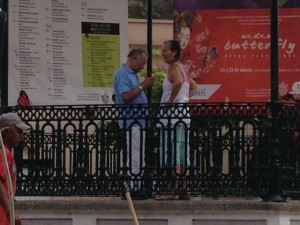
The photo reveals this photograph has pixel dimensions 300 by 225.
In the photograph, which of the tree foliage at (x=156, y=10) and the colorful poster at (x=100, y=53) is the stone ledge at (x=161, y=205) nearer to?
the colorful poster at (x=100, y=53)

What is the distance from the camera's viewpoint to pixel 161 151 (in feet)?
36.0

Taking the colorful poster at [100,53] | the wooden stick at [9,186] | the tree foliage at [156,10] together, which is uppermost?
the tree foliage at [156,10]

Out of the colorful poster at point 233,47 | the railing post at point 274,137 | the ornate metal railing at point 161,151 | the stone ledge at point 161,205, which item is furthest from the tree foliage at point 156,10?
the stone ledge at point 161,205

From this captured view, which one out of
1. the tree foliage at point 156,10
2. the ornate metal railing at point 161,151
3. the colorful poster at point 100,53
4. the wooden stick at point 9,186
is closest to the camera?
the wooden stick at point 9,186

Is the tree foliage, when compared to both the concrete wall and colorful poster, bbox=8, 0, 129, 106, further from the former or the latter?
the concrete wall

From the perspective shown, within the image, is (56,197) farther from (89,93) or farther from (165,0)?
(165,0)

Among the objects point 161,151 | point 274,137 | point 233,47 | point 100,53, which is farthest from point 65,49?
point 274,137

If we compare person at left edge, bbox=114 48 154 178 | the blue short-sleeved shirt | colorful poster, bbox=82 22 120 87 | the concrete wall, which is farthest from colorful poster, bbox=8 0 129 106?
the concrete wall

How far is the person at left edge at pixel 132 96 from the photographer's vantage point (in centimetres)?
1098

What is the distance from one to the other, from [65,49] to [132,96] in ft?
4.54

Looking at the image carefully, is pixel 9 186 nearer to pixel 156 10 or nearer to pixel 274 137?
pixel 274 137

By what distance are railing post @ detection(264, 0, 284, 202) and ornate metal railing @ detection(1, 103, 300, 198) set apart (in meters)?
0.08

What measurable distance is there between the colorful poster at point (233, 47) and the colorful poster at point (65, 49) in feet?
4.31

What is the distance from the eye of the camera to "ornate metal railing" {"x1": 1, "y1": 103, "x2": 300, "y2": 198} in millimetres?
10750
